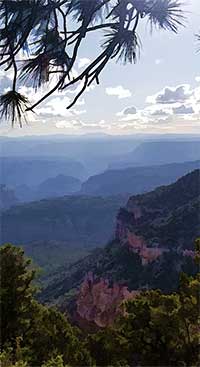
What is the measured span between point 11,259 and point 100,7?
511 inches

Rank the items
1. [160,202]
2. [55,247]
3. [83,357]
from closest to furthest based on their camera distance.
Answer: [83,357] < [160,202] < [55,247]

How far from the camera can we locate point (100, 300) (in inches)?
2756

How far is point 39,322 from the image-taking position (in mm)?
16469

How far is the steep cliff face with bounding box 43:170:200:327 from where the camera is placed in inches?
2576

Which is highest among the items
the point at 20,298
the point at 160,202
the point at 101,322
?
the point at 20,298

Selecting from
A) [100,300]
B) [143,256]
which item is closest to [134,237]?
[143,256]

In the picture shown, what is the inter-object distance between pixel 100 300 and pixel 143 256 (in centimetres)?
1053

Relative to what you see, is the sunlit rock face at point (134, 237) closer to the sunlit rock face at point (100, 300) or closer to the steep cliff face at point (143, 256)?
the steep cliff face at point (143, 256)

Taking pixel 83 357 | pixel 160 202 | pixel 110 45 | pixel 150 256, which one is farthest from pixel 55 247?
pixel 110 45

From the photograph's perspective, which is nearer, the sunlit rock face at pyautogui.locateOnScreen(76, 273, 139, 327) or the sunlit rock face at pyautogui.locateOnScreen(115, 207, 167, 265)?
the sunlit rock face at pyautogui.locateOnScreen(76, 273, 139, 327)

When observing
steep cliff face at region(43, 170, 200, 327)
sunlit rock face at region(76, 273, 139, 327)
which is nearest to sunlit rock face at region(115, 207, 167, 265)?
steep cliff face at region(43, 170, 200, 327)

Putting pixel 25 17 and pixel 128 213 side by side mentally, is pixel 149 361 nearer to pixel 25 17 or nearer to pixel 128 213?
pixel 25 17

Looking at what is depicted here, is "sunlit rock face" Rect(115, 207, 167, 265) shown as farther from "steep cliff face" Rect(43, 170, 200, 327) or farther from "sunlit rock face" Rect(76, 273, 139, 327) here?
"sunlit rock face" Rect(76, 273, 139, 327)

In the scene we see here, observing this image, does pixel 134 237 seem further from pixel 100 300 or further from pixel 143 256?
pixel 100 300
